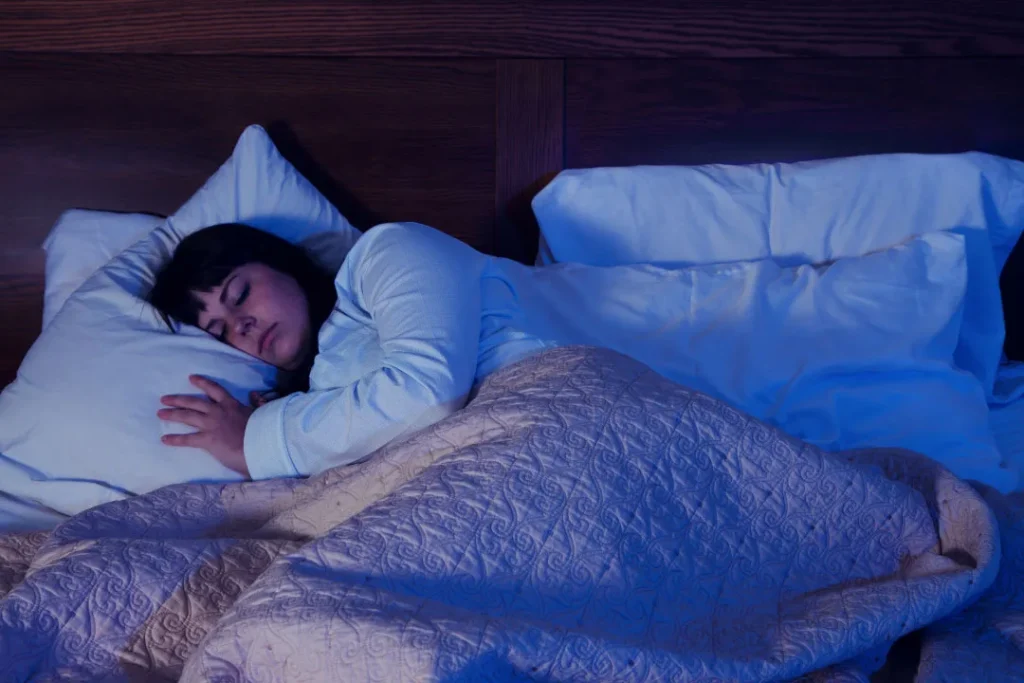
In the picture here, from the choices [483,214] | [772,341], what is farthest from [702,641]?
[483,214]

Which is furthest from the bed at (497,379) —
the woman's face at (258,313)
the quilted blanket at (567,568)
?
the woman's face at (258,313)

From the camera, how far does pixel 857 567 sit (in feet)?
3.20

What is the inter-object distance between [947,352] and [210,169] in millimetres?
1268

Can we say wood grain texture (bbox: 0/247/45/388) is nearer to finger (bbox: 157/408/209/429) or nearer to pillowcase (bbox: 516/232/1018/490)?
finger (bbox: 157/408/209/429)

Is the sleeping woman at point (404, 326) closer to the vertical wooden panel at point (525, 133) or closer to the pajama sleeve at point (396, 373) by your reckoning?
the pajama sleeve at point (396, 373)

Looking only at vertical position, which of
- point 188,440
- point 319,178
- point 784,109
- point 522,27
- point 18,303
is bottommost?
point 188,440

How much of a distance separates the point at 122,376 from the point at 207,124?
1.58 feet

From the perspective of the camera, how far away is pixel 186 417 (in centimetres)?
134

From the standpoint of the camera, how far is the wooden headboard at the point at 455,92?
60.4 inches

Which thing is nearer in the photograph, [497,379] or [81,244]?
[497,379]

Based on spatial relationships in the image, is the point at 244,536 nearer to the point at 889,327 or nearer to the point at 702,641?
the point at 702,641

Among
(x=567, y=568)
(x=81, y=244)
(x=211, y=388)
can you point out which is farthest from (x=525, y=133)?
(x=567, y=568)

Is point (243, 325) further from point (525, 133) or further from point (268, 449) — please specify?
point (525, 133)

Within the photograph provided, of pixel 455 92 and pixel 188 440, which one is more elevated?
pixel 455 92
